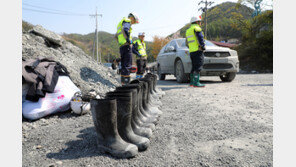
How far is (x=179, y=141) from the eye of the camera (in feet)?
6.89

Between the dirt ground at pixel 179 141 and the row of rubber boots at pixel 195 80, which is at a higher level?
the row of rubber boots at pixel 195 80

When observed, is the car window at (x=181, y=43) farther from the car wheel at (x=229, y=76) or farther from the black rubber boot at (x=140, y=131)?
the black rubber boot at (x=140, y=131)

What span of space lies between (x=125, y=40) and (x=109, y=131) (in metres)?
3.83

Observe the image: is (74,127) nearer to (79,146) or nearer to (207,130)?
(79,146)

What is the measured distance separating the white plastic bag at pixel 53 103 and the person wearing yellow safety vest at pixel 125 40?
2.18m

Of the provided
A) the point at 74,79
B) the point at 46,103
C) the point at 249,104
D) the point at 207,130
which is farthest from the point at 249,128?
the point at 74,79

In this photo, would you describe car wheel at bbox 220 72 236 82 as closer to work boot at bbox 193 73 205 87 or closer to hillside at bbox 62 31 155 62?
work boot at bbox 193 73 205 87

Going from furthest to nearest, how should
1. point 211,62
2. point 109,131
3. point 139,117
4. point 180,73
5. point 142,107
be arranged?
point 180,73, point 211,62, point 142,107, point 139,117, point 109,131

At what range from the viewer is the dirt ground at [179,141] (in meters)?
1.69

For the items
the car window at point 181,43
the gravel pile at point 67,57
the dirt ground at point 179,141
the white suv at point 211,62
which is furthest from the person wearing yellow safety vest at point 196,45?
the dirt ground at point 179,141

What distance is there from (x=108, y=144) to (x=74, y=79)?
2.87 m

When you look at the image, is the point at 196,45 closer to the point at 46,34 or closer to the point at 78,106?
the point at 78,106

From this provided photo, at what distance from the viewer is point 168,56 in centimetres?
809

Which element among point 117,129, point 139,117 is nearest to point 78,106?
point 139,117
